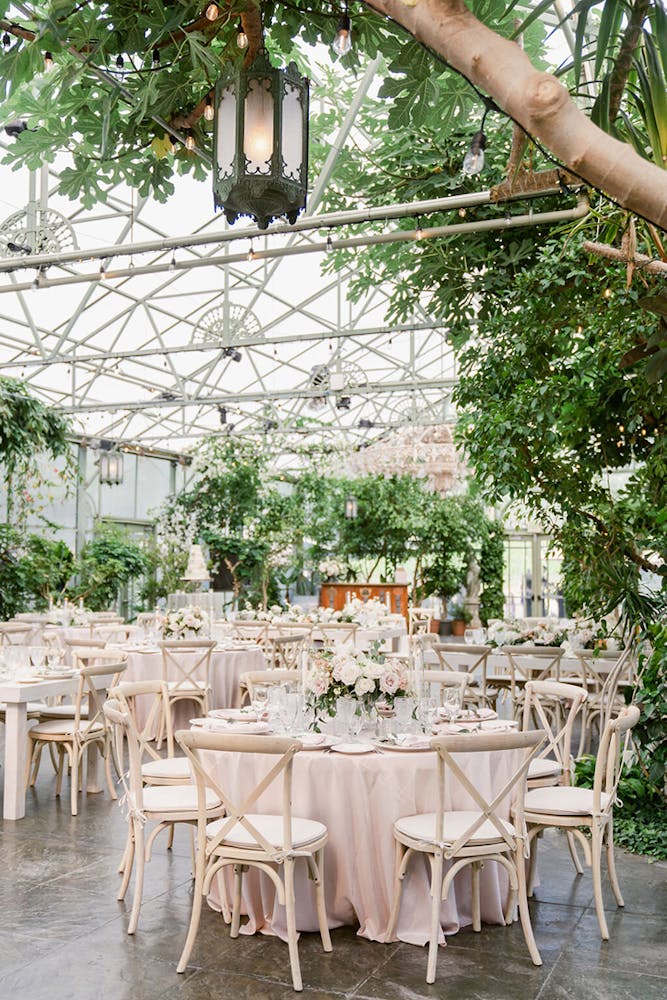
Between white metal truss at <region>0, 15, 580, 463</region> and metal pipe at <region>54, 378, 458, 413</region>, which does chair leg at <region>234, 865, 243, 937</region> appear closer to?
white metal truss at <region>0, 15, 580, 463</region>

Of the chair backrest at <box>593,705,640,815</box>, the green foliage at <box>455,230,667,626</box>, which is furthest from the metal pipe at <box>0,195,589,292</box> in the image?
the chair backrest at <box>593,705,640,815</box>

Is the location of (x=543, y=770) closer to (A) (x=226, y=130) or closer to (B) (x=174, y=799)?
(B) (x=174, y=799)

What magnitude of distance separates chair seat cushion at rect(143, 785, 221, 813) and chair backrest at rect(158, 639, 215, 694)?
3093 millimetres

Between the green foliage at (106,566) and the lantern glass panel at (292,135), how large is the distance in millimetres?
12962

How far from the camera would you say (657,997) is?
3447 mm

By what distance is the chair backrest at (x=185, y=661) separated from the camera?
7.86m

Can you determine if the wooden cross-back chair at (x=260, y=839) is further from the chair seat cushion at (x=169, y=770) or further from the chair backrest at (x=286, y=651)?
the chair backrest at (x=286, y=651)

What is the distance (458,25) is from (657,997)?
3.48 m

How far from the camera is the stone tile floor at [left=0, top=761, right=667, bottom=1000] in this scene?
3502 mm

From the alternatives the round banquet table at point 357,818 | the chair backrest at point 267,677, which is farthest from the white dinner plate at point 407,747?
the chair backrest at point 267,677

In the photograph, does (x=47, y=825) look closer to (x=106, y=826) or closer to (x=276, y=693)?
(x=106, y=826)

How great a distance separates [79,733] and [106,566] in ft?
31.7

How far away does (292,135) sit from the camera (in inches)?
108

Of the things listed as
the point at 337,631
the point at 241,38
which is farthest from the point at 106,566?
the point at 241,38
